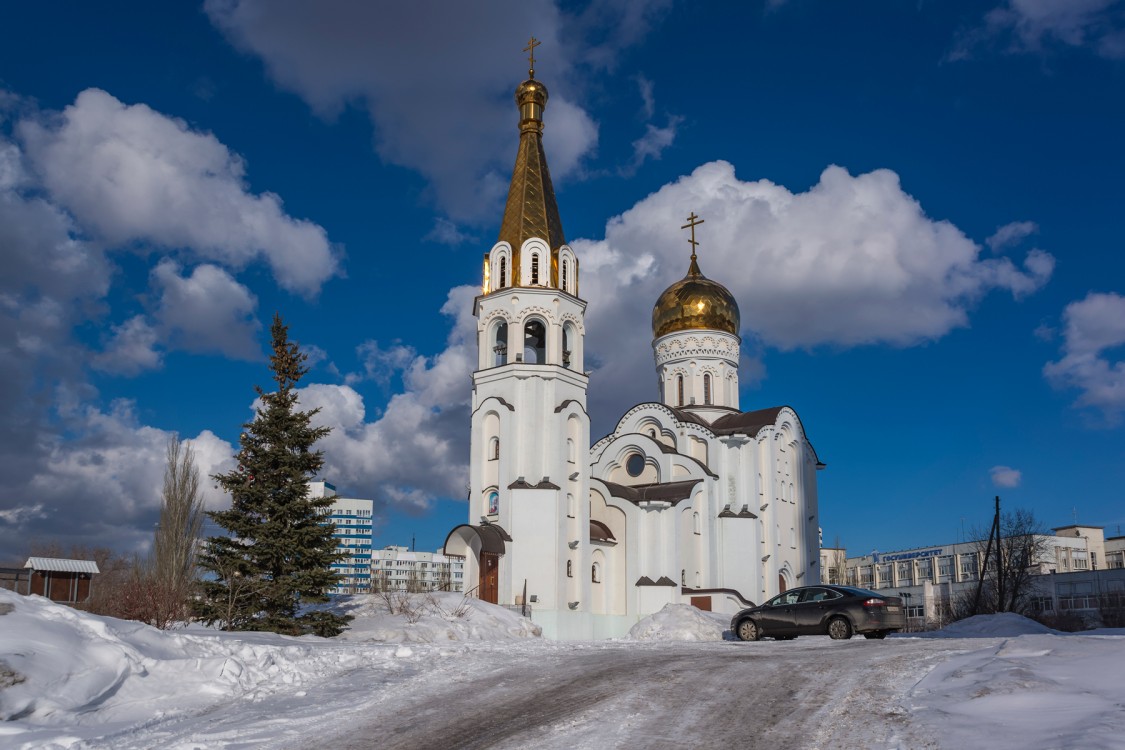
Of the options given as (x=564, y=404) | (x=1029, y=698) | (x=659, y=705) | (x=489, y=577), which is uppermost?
(x=564, y=404)

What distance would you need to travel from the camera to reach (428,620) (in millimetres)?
21234

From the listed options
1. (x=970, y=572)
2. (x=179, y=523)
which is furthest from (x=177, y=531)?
(x=970, y=572)

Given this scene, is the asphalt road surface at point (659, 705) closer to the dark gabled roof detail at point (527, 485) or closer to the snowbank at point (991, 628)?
the snowbank at point (991, 628)

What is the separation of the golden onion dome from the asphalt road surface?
31803 mm

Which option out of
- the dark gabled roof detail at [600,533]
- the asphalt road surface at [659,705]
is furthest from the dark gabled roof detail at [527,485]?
the asphalt road surface at [659,705]

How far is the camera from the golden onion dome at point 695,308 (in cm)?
4453

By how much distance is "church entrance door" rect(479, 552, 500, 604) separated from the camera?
99.2ft

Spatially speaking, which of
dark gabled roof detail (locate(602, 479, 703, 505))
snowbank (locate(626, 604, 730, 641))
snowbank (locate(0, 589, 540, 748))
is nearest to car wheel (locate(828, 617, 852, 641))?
snowbank (locate(626, 604, 730, 641))

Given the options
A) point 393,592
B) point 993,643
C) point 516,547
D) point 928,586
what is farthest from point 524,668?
point 928,586

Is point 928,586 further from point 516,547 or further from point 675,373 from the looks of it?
point 516,547

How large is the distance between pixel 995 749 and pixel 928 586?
264ft

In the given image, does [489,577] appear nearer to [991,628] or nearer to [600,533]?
[600,533]

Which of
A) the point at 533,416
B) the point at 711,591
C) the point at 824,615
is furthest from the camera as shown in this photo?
the point at 711,591

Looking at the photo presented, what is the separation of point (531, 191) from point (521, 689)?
84.8 ft
